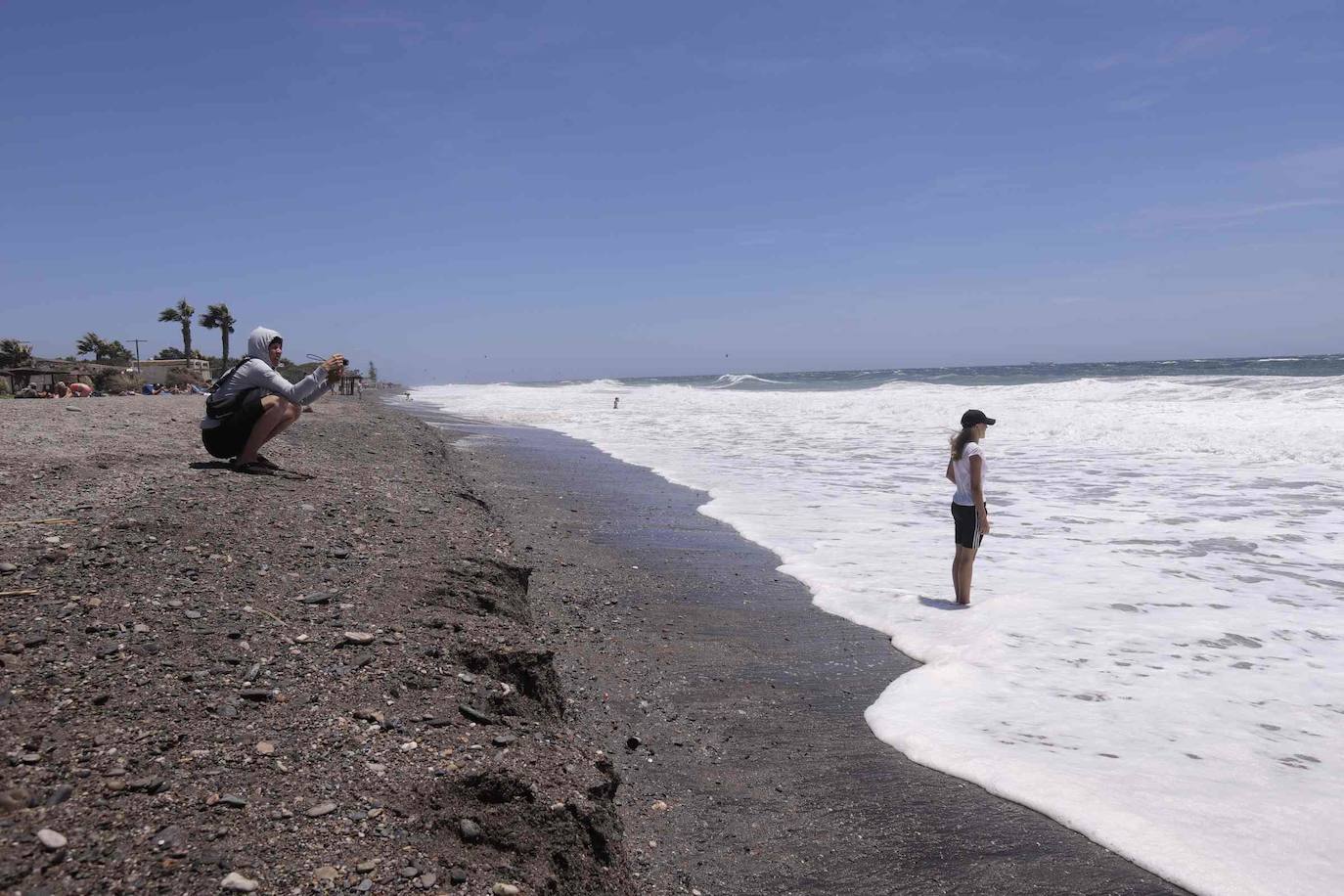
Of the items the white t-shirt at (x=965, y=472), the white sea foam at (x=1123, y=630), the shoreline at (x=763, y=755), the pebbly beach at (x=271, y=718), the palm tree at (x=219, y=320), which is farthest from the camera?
the palm tree at (x=219, y=320)

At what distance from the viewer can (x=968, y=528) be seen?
573cm

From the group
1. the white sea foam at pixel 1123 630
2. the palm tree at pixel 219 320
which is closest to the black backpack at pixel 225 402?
the white sea foam at pixel 1123 630

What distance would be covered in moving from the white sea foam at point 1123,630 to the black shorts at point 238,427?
4.52 meters

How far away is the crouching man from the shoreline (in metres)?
2.49

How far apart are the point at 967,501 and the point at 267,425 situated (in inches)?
226

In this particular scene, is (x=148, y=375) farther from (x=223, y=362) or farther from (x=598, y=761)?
(x=598, y=761)

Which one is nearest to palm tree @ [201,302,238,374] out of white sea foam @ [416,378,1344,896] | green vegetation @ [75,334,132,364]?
green vegetation @ [75,334,132,364]

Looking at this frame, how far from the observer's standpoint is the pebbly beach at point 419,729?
83.2 inches

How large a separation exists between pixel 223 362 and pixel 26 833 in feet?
204

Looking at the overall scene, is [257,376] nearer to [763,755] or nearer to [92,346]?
[763,755]

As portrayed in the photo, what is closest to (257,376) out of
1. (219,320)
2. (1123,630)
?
(1123,630)

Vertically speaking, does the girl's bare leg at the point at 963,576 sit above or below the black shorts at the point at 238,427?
below

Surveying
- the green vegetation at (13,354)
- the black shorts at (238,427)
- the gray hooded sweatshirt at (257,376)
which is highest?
the green vegetation at (13,354)

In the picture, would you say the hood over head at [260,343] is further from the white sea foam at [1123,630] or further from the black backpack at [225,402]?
the white sea foam at [1123,630]
